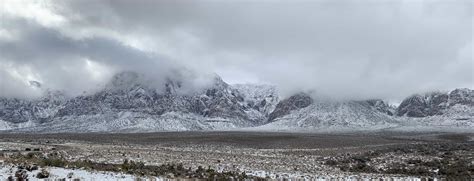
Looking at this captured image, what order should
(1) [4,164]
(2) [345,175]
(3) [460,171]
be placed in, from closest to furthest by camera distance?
(1) [4,164] < (2) [345,175] < (3) [460,171]

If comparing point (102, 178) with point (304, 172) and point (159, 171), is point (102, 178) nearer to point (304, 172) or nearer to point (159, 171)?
point (159, 171)

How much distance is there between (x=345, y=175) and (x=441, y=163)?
10486 millimetres

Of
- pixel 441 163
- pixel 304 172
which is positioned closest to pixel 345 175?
pixel 304 172

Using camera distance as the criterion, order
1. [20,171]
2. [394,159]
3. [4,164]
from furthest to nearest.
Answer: [394,159] → [4,164] → [20,171]

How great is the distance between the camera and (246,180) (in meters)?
23.6

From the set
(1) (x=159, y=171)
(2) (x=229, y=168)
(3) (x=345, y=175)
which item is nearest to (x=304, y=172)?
(3) (x=345, y=175)

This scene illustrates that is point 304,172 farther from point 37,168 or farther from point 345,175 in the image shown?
point 37,168

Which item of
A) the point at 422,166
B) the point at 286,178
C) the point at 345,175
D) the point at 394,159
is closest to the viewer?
the point at 286,178

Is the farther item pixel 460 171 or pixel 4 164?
pixel 460 171

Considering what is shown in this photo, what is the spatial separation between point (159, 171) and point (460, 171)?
19104mm

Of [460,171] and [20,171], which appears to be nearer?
[20,171]

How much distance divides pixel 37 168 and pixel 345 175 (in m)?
Result: 16.9

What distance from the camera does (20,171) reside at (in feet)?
67.4

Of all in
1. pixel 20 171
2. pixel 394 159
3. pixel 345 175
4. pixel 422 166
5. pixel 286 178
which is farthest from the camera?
pixel 394 159
